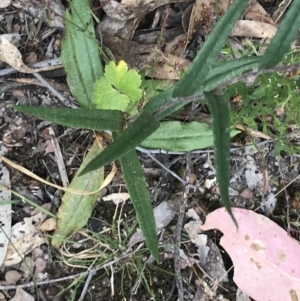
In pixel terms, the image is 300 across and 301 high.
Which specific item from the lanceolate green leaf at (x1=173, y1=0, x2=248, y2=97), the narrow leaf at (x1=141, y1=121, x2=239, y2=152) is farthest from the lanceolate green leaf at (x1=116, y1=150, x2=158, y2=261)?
the lanceolate green leaf at (x1=173, y1=0, x2=248, y2=97)

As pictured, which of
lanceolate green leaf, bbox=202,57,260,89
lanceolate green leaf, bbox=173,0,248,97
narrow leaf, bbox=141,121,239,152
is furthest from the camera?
narrow leaf, bbox=141,121,239,152

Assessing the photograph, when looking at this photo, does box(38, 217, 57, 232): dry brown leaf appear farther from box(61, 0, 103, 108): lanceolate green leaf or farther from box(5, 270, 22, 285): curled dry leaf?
box(61, 0, 103, 108): lanceolate green leaf

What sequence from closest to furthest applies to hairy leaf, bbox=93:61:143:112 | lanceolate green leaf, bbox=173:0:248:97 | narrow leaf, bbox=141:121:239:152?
lanceolate green leaf, bbox=173:0:248:97 → hairy leaf, bbox=93:61:143:112 → narrow leaf, bbox=141:121:239:152

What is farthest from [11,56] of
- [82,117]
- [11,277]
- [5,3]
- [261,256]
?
[261,256]

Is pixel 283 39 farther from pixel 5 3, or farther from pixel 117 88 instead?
pixel 5 3

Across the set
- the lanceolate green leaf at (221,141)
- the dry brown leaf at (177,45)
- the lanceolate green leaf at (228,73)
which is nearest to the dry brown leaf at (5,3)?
the dry brown leaf at (177,45)

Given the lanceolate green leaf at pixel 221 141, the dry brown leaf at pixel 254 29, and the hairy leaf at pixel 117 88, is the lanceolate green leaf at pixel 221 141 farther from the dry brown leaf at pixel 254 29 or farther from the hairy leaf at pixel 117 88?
the dry brown leaf at pixel 254 29

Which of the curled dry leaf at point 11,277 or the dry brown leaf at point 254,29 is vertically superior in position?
the dry brown leaf at point 254,29
